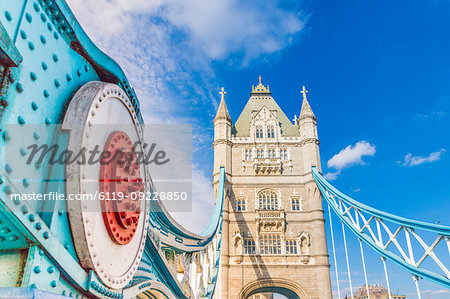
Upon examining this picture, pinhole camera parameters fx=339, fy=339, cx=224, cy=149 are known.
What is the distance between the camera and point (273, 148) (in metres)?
22.0

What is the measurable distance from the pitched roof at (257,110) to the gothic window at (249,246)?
7272 millimetres

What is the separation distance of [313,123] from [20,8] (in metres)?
21.5

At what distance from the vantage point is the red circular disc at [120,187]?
102 inches

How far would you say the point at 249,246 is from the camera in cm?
1925

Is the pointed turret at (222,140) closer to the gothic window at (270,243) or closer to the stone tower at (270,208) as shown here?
the stone tower at (270,208)

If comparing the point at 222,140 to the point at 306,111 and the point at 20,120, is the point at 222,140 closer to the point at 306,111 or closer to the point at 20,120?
the point at 306,111

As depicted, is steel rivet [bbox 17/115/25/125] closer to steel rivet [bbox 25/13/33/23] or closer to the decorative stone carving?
steel rivet [bbox 25/13/33/23]

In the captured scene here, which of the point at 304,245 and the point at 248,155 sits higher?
the point at 248,155

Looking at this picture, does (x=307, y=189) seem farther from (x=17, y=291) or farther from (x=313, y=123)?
(x=17, y=291)

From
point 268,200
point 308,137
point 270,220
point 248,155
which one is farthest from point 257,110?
point 270,220

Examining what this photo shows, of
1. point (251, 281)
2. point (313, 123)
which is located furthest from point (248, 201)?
point (313, 123)

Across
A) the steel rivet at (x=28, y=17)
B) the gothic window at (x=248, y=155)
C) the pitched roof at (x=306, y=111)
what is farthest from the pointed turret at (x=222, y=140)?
the steel rivet at (x=28, y=17)

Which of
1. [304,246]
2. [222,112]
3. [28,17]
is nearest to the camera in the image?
[28,17]

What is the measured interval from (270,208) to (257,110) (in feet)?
24.6
